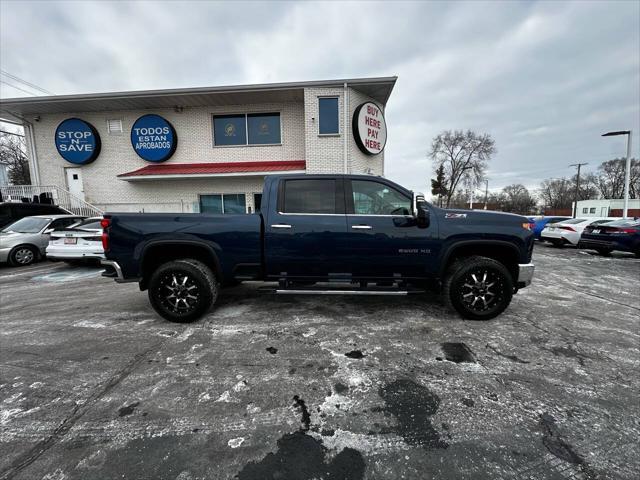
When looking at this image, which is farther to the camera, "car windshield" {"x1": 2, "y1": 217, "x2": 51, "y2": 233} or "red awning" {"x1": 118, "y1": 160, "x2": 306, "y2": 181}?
"red awning" {"x1": 118, "y1": 160, "x2": 306, "y2": 181}

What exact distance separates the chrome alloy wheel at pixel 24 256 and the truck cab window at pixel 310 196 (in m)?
9.45

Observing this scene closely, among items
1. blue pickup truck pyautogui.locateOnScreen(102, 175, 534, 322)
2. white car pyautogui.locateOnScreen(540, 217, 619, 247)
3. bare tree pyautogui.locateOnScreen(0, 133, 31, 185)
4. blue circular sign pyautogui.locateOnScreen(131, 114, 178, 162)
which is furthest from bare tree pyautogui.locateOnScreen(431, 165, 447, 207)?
bare tree pyautogui.locateOnScreen(0, 133, 31, 185)

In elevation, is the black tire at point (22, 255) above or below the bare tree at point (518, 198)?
below

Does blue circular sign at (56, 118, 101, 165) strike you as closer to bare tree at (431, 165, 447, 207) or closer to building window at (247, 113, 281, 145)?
building window at (247, 113, 281, 145)

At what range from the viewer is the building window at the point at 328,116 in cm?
1201

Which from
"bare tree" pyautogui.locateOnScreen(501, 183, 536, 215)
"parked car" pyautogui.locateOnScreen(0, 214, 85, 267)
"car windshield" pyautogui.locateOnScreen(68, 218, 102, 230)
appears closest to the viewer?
"car windshield" pyautogui.locateOnScreen(68, 218, 102, 230)

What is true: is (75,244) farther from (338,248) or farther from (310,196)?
(338,248)

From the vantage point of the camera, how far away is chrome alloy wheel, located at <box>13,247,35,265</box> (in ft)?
27.2

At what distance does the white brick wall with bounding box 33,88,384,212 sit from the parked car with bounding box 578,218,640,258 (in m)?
8.46

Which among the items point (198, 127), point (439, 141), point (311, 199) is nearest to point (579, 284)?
point (311, 199)

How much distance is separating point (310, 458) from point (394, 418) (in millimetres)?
725

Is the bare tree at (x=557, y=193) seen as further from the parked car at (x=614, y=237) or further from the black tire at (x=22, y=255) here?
the black tire at (x=22, y=255)

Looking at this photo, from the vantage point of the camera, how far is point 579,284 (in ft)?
20.2

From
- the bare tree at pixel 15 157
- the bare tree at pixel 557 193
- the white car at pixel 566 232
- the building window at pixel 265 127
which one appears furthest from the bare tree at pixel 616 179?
the bare tree at pixel 15 157
